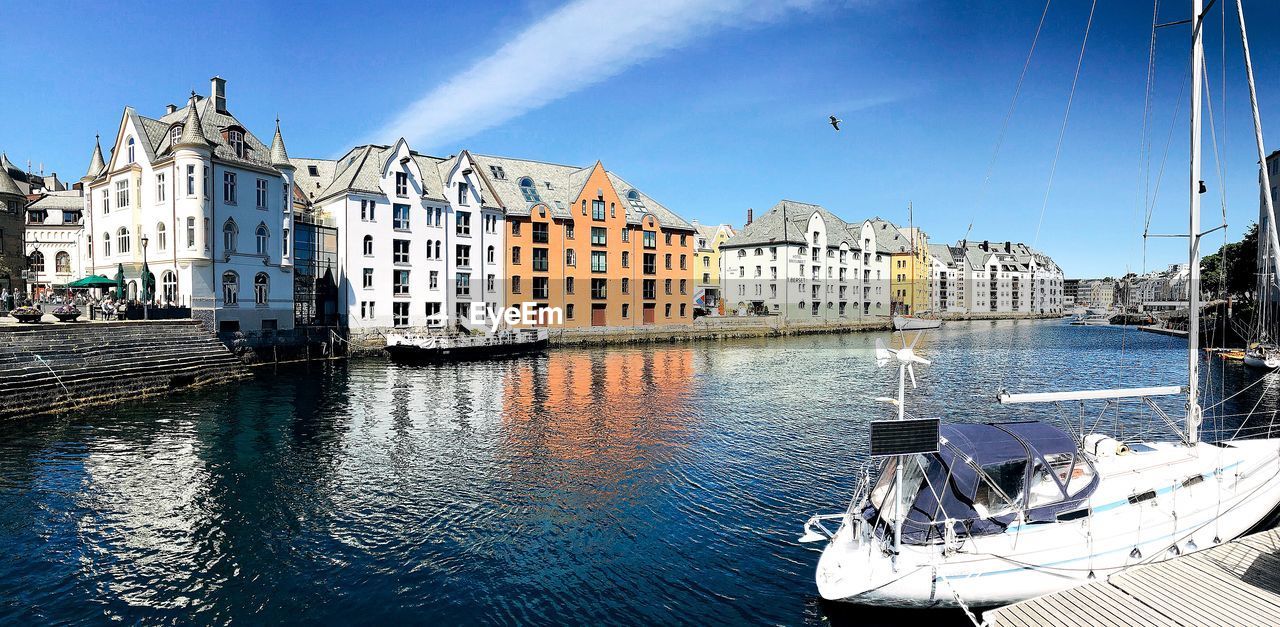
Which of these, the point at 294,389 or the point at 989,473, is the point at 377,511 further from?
the point at 294,389

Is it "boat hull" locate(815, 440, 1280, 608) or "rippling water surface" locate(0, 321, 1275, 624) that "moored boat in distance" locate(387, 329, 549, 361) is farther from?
"boat hull" locate(815, 440, 1280, 608)

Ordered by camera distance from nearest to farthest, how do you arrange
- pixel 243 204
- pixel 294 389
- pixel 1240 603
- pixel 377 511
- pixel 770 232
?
1. pixel 1240 603
2. pixel 377 511
3. pixel 294 389
4. pixel 243 204
5. pixel 770 232

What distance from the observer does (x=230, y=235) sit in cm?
5403

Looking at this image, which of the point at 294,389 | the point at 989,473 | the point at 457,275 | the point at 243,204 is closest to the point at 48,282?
the point at 243,204

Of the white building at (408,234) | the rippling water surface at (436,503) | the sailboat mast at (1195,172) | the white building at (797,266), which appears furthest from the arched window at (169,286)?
the white building at (797,266)

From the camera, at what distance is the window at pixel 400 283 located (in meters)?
70.7

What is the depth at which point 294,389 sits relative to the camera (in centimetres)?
4241

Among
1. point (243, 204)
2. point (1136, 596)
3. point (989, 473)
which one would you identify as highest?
point (243, 204)

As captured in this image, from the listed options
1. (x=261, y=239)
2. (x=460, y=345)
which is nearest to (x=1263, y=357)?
(x=460, y=345)

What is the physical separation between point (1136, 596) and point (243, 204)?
6362 centimetres

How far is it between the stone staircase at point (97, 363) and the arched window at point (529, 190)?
45.5 metres

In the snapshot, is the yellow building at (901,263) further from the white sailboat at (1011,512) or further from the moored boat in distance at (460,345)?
the white sailboat at (1011,512)

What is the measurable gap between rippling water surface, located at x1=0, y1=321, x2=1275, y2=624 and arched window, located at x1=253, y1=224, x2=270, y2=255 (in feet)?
66.6

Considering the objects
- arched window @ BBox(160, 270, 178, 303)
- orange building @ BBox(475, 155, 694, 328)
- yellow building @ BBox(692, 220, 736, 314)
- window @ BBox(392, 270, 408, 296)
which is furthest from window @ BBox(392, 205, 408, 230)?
yellow building @ BBox(692, 220, 736, 314)
